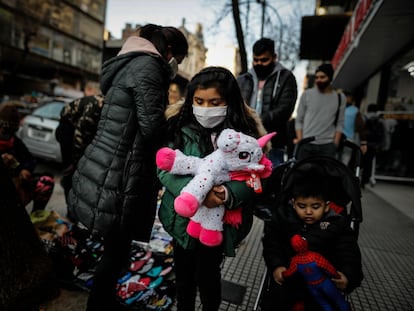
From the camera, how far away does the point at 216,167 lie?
140cm

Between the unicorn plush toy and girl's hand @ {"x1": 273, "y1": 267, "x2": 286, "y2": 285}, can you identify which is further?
girl's hand @ {"x1": 273, "y1": 267, "x2": 286, "y2": 285}

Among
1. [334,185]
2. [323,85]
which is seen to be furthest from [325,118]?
[334,185]

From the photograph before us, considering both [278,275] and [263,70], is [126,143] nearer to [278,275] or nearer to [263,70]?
[278,275]

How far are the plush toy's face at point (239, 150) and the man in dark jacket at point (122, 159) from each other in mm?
457

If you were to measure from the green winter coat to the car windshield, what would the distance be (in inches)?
203

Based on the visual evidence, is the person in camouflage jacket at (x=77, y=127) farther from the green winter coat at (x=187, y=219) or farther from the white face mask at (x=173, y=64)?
the green winter coat at (x=187, y=219)

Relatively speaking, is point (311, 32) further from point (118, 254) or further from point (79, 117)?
Answer: point (118, 254)

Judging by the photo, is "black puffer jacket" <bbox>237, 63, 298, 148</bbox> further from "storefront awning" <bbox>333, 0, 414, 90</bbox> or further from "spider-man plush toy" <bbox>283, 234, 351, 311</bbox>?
"storefront awning" <bbox>333, 0, 414, 90</bbox>

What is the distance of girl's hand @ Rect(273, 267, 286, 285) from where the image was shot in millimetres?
1626

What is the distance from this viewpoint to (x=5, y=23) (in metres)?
22.7

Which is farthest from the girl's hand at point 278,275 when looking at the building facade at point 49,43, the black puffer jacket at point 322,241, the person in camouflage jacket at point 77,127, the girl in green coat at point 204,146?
the building facade at point 49,43

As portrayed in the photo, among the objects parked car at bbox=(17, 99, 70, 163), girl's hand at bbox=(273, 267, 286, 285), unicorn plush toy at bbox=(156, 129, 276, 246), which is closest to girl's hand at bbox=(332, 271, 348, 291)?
girl's hand at bbox=(273, 267, 286, 285)

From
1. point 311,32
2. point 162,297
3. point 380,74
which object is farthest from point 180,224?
point 311,32

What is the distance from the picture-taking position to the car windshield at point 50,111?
19.2 feet
